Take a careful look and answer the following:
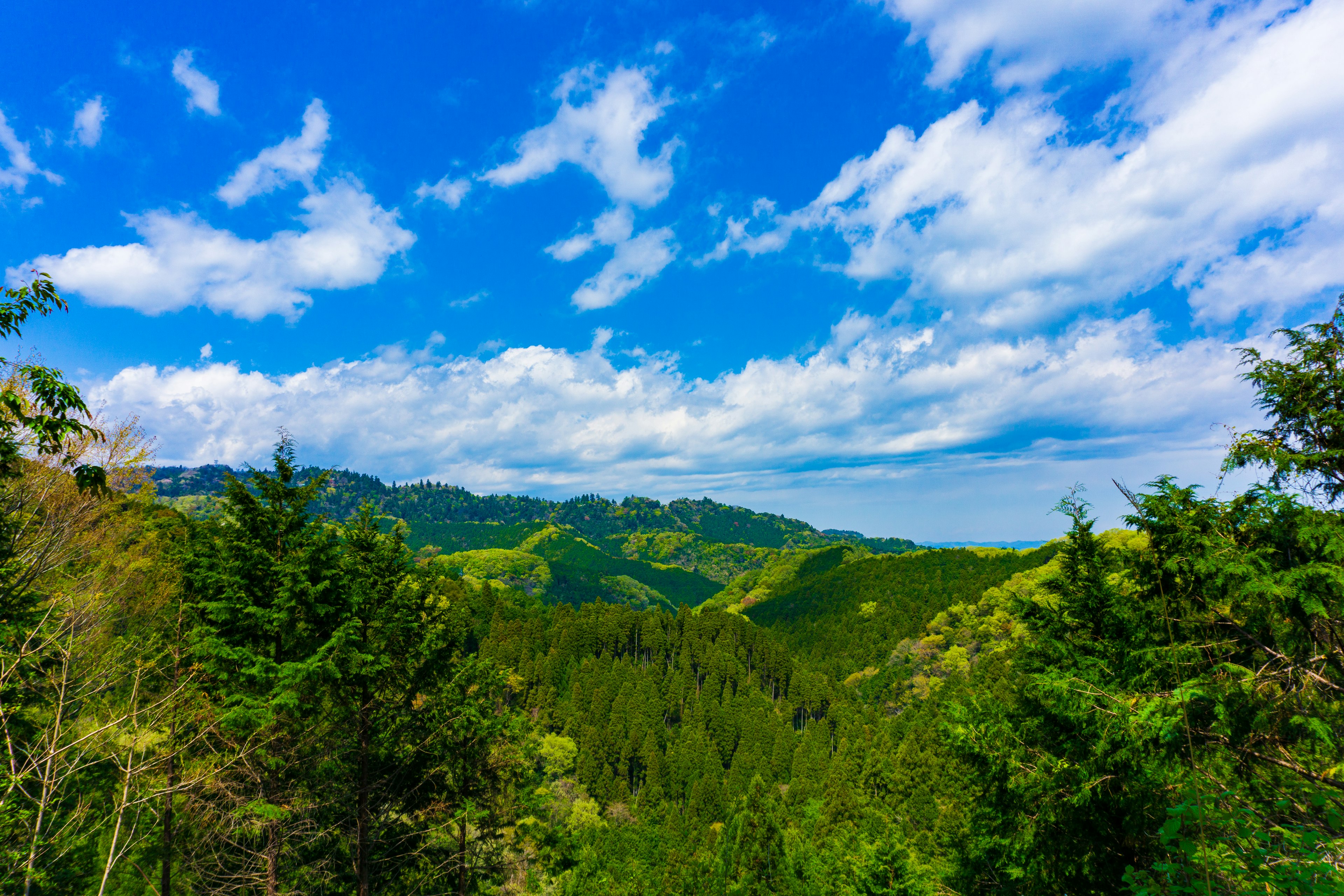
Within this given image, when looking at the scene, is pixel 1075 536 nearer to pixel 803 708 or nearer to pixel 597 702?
pixel 597 702

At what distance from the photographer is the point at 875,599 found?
121750mm

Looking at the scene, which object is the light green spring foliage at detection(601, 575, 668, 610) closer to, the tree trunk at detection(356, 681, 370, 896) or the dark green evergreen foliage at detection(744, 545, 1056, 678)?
the dark green evergreen foliage at detection(744, 545, 1056, 678)

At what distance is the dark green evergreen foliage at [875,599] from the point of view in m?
99.6

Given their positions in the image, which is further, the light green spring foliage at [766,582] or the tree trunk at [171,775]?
the light green spring foliage at [766,582]

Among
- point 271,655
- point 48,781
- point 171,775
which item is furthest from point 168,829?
point 48,781

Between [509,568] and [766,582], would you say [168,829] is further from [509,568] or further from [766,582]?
[509,568]

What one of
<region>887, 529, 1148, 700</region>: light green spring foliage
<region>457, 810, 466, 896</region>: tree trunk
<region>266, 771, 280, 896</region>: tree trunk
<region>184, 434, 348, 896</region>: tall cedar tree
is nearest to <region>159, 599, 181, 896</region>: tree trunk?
<region>184, 434, 348, 896</region>: tall cedar tree

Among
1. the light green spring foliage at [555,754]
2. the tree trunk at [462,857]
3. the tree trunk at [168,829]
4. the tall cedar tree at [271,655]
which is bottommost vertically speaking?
the light green spring foliage at [555,754]

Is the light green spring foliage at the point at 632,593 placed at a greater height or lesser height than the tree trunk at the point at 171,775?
lesser

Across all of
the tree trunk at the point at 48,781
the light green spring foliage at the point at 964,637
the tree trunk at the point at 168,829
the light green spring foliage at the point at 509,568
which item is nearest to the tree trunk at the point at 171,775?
the tree trunk at the point at 168,829

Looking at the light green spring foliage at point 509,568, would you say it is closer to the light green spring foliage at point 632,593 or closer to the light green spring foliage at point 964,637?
the light green spring foliage at point 632,593

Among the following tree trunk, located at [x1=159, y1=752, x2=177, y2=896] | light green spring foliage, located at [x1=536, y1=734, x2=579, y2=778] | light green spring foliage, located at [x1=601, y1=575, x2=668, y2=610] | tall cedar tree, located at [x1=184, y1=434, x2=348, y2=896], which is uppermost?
tall cedar tree, located at [x1=184, y1=434, x2=348, y2=896]

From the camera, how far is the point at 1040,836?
11.6 metres

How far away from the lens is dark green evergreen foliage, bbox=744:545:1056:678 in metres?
99.6
